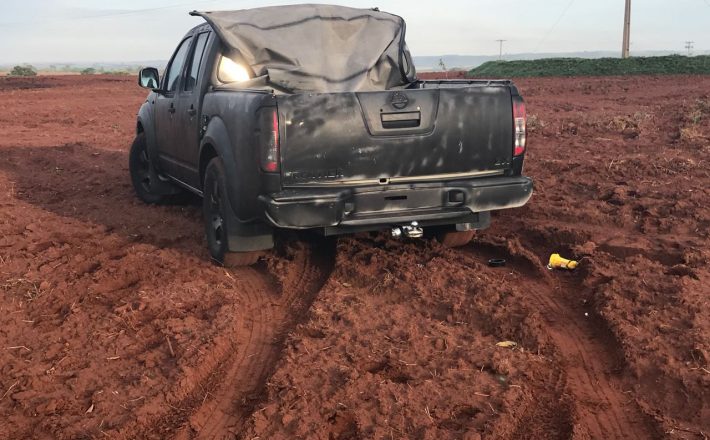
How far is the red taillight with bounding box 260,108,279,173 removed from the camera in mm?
→ 4406

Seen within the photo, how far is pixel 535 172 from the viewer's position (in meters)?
8.64

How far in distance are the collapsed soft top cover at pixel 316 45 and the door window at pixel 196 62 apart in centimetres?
27

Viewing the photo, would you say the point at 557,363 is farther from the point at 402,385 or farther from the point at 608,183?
the point at 608,183

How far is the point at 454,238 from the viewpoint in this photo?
232 inches

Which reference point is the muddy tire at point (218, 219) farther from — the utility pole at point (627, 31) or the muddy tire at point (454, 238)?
the utility pole at point (627, 31)

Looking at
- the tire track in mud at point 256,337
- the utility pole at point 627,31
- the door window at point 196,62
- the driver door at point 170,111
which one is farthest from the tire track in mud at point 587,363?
the utility pole at point 627,31

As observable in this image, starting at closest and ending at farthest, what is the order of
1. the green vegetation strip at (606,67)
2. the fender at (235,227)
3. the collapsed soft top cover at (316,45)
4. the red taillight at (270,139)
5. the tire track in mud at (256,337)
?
the tire track in mud at (256,337) → the red taillight at (270,139) → the fender at (235,227) → the collapsed soft top cover at (316,45) → the green vegetation strip at (606,67)

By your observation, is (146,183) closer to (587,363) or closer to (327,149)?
(327,149)

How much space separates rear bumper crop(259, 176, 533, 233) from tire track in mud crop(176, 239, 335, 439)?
0.62 meters

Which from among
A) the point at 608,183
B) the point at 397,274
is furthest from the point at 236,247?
the point at 608,183

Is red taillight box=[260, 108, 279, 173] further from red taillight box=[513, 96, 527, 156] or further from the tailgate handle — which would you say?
red taillight box=[513, 96, 527, 156]

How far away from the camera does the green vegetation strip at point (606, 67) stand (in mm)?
27656

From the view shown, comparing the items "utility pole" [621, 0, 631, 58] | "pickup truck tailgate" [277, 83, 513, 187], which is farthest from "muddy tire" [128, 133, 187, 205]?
"utility pole" [621, 0, 631, 58]

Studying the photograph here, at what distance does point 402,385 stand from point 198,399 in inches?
43.0
